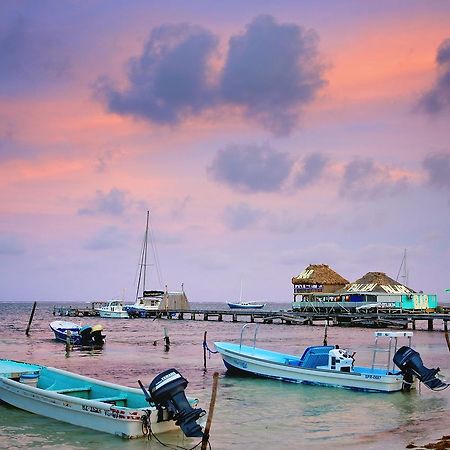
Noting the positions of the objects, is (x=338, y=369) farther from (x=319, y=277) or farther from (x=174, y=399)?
(x=319, y=277)

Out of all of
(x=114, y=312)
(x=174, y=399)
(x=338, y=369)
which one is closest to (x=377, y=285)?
(x=114, y=312)

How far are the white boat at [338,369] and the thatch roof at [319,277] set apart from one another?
61210 mm

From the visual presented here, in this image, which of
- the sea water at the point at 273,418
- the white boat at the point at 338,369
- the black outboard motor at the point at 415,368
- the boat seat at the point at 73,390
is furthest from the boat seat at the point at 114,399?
the black outboard motor at the point at 415,368

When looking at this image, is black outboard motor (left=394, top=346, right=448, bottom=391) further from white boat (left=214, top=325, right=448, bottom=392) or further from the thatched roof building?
the thatched roof building

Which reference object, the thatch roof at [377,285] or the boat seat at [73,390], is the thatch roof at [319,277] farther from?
the boat seat at [73,390]

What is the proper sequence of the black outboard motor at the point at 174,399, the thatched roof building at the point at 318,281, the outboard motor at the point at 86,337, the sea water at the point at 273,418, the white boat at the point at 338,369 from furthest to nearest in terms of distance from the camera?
the thatched roof building at the point at 318,281 < the outboard motor at the point at 86,337 < the white boat at the point at 338,369 < the sea water at the point at 273,418 < the black outboard motor at the point at 174,399

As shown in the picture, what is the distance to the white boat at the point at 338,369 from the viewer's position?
22828mm

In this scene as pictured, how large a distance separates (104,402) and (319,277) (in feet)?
244

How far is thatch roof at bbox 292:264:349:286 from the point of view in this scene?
88875 millimetres

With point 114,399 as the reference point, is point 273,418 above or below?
below

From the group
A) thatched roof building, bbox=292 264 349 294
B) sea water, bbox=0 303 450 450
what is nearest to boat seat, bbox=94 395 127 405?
sea water, bbox=0 303 450 450

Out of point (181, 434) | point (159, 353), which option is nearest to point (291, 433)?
point (181, 434)

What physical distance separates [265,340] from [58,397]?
39094mm

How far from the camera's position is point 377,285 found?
269 feet
